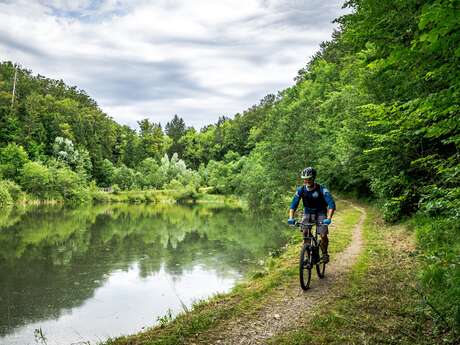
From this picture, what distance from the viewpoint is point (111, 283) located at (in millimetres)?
14453

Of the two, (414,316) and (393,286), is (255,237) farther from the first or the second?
(414,316)

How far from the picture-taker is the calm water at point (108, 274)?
1062 centimetres

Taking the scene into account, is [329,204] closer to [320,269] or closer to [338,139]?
[320,269]

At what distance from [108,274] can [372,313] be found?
11.9 m

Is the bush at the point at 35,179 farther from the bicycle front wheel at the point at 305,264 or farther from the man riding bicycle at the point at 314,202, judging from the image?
the bicycle front wheel at the point at 305,264

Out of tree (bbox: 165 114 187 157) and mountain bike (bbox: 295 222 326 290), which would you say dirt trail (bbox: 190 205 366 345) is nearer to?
mountain bike (bbox: 295 222 326 290)

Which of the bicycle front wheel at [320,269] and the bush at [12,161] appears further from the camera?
the bush at [12,161]

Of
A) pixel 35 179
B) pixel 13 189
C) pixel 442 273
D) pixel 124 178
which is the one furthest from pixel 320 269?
pixel 124 178

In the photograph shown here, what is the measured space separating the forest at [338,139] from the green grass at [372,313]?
0.33 meters

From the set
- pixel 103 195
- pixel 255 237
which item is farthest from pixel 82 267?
pixel 103 195

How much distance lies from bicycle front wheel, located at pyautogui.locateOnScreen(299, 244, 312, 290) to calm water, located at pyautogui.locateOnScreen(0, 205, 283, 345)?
15.2 ft

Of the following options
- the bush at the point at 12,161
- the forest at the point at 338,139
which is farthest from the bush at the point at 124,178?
the bush at the point at 12,161

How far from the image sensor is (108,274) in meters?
15.8

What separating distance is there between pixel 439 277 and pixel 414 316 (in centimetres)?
135
